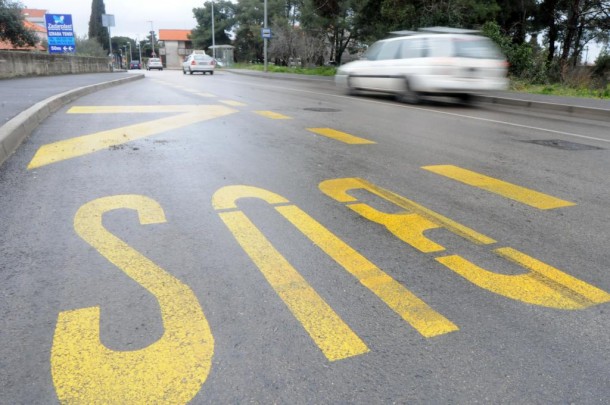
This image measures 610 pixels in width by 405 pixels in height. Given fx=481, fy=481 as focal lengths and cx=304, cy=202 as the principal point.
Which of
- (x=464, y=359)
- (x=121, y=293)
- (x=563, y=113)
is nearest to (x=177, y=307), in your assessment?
(x=121, y=293)

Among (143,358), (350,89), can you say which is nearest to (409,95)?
(350,89)

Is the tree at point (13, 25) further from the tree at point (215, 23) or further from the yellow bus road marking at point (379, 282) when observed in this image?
the tree at point (215, 23)

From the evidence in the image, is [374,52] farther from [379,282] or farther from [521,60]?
[379,282]

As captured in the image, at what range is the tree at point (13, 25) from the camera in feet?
88.9

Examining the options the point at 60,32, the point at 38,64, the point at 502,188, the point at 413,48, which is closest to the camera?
the point at 502,188

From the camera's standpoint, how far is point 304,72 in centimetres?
3362

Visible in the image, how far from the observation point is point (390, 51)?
1343 cm

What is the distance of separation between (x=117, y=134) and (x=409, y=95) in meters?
8.32

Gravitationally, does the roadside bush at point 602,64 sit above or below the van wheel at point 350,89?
above

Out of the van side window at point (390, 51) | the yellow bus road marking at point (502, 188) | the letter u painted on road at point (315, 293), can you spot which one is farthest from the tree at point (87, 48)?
the letter u painted on road at point (315, 293)

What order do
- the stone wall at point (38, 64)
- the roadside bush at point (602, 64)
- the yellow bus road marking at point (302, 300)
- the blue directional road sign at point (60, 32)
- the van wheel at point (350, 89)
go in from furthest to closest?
1. the roadside bush at point (602, 64)
2. the blue directional road sign at point (60, 32)
3. the stone wall at point (38, 64)
4. the van wheel at point (350, 89)
5. the yellow bus road marking at point (302, 300)

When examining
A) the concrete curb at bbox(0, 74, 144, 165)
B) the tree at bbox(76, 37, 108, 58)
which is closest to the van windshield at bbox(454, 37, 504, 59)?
the concrete curb at bbox(0, 74, 144, 165)

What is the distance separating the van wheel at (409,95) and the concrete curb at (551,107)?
298cm

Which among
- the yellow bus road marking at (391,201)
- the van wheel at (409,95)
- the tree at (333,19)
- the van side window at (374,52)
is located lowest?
the yellow bus road marking at (391,201)
